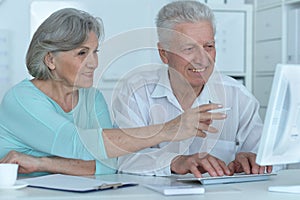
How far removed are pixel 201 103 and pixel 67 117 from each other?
52 cm

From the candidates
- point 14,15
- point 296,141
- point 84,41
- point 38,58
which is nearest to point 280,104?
point 296,141

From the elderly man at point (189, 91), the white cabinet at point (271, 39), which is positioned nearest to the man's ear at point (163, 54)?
the elderly man at point (189, 91)

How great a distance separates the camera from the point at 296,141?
1653mm

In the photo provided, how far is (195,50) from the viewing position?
2287 mm

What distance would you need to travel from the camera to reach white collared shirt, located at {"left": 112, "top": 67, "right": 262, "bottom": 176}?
226 centimetres

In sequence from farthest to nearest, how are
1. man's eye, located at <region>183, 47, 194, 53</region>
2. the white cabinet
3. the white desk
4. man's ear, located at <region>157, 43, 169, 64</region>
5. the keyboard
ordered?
the white cabinet, man's ear, located at <region>157, 43, 169, 64</region>, man's eye, located at <region>183, 47, 194, 53</region>, the keyboard, the white desk

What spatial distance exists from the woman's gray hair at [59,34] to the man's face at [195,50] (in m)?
0.31

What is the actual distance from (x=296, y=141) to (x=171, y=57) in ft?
2.87

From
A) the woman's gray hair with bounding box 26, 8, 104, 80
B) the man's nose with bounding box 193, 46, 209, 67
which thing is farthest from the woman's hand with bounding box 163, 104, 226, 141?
the woman's gray hair with bounding box 26, 8, 104, 80

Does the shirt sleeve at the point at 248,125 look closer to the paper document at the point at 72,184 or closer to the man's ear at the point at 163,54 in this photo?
the man's ear at the point at 163,54

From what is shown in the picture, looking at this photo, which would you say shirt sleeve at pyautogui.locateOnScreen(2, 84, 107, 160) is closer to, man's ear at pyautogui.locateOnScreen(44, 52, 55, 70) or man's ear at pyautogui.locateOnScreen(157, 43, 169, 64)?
man's ear at pyautogui.locateOnScreen(44, 52, 55, 70)

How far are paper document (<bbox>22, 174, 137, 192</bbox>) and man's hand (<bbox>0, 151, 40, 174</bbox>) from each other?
192 millimetres

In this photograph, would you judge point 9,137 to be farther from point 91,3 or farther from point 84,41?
point 91,3

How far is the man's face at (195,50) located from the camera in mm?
2279
